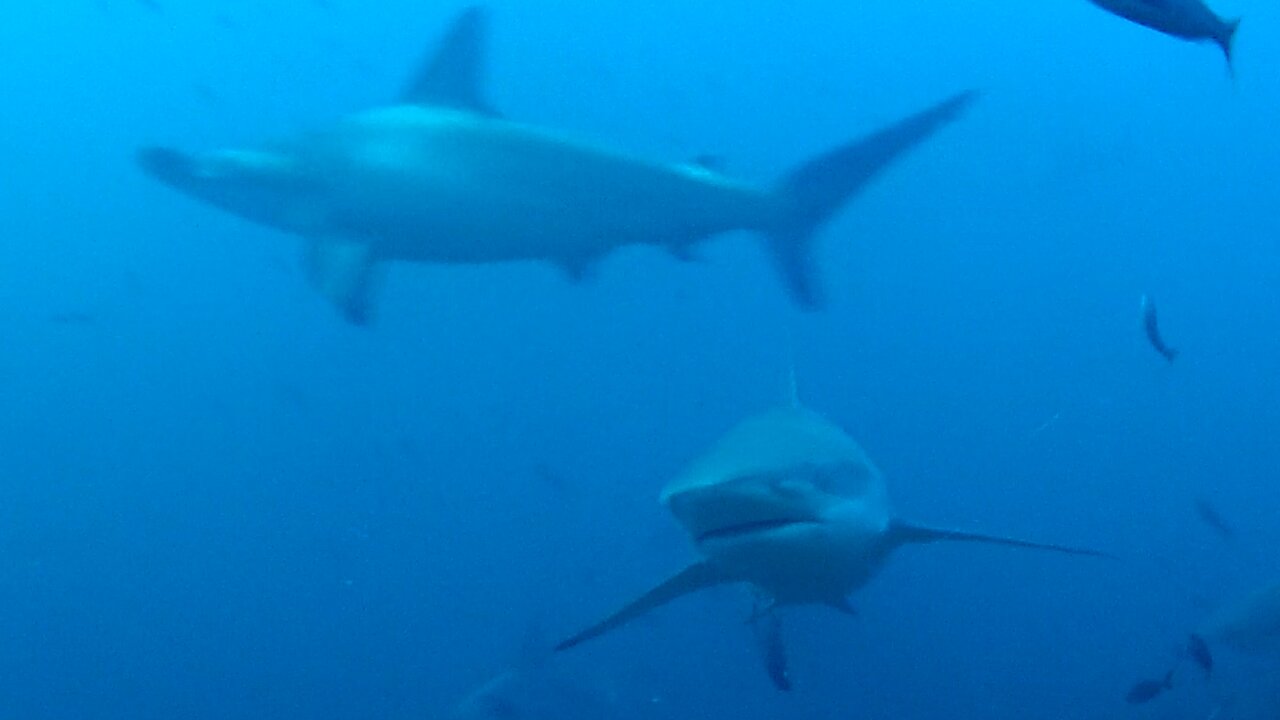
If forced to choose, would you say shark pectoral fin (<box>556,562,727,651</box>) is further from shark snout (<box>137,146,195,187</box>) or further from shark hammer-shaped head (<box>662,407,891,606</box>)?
shark snout (<box>137,146,195,187</box>)

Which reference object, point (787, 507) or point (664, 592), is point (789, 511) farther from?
point (664, 592)

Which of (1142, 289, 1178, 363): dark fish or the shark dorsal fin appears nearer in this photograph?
(1142, 289, 1178, 363): dark fish

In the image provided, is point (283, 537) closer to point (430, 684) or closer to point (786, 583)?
point (430, 684)

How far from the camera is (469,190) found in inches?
248

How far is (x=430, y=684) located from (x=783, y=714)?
17.7 feet

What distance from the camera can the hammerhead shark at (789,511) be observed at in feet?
9.85

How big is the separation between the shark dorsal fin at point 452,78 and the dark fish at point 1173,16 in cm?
470

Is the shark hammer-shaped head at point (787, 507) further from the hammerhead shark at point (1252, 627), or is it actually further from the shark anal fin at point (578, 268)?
the hammerhead shark at point (1252, 627)

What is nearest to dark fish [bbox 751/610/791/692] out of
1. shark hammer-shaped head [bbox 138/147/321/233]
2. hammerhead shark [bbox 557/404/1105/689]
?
hammerhead shark [bbox 557/404/1105/689]

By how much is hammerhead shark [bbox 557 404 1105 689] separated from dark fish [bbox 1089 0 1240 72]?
1393 mm

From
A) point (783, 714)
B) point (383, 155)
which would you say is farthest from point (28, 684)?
point (383, 155)

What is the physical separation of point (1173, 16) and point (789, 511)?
1506 mm

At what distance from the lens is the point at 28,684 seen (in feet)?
62.5

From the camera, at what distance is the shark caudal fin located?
6215mm
